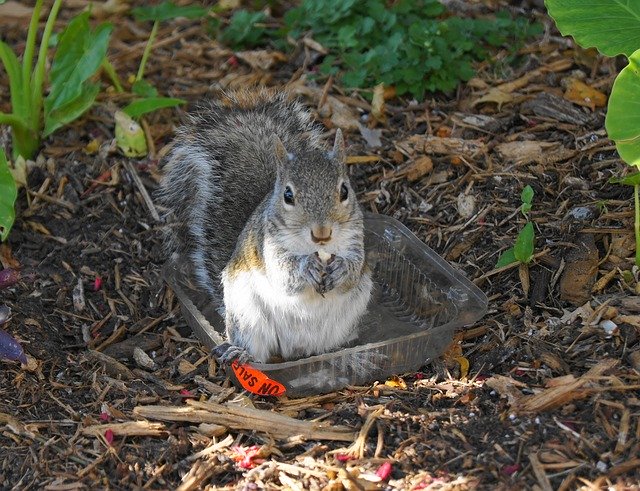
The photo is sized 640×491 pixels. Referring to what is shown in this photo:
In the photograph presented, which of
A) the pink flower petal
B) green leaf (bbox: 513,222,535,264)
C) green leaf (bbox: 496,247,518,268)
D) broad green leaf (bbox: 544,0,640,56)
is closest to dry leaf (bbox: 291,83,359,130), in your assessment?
green leaf (bbox: 496,247,518,268)

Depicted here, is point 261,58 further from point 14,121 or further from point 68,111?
point 14,121

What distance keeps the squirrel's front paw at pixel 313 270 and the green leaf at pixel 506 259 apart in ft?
2.73

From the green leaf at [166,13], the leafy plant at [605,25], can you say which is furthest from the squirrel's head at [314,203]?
the green leaf at [166,13]

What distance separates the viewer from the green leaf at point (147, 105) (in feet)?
14.9

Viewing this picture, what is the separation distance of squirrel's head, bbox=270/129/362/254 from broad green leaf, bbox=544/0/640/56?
2.94 ft

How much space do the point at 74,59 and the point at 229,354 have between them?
169 cm

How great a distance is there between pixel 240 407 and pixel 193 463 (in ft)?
0.94

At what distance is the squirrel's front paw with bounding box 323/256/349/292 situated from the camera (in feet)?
11.1

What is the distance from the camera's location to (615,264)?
12.2 ft

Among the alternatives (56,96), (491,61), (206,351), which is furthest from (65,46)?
(491,61)

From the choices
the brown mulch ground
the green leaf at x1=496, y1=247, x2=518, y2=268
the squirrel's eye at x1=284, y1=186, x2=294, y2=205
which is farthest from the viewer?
the green leaf at x1=496, y1=247, x2=518, y2=268

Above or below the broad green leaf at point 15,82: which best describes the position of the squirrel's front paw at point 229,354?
below

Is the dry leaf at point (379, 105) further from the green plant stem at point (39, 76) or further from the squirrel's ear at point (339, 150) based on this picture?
the green plant stem at point (39, 76)

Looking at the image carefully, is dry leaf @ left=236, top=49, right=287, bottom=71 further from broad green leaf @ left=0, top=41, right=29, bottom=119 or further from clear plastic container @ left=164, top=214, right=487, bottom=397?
clear plastic container @ left=164, top=214, right=487, bottom=397
